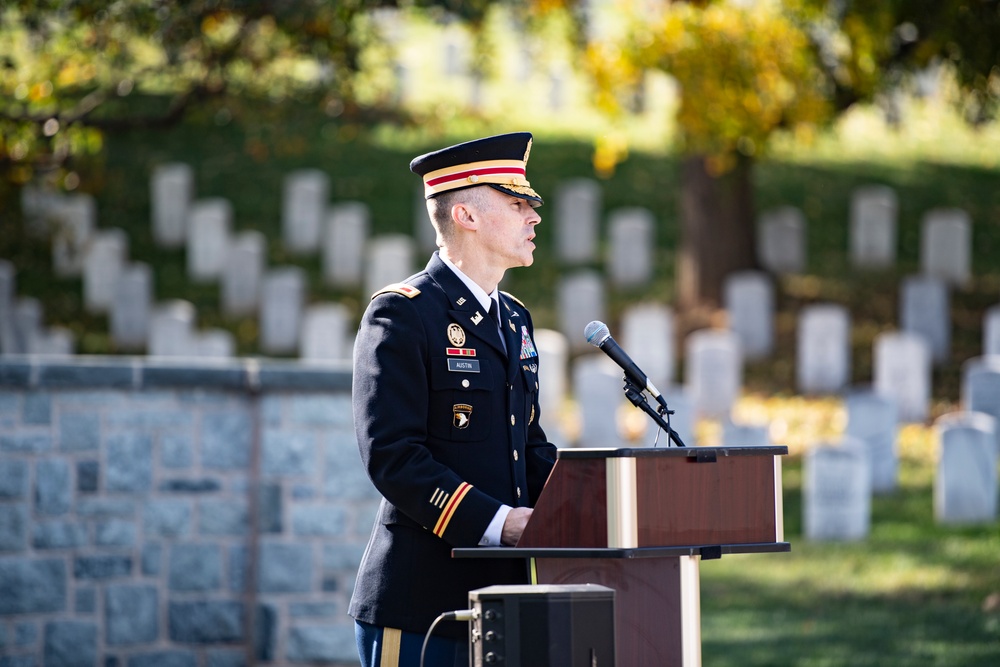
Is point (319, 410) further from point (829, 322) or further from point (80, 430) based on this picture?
point (829, 322)

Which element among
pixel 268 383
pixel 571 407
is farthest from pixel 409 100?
pixel 268 383

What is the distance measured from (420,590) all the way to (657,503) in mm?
727

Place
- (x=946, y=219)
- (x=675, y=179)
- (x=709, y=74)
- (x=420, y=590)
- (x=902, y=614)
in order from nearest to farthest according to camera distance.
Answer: (x=420, y=590), (x=902, y=614), (x=709, y=74), (x=946, y=219), (x=675, y=179)

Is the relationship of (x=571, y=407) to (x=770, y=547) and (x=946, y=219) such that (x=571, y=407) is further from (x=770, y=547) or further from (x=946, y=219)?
(x=770, y=547)

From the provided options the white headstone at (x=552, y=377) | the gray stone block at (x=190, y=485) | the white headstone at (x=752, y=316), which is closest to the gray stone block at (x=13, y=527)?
the gray stone block at (x=190, y=485)

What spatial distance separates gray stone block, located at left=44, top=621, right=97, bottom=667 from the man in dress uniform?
374 cm

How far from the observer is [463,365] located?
135 inches

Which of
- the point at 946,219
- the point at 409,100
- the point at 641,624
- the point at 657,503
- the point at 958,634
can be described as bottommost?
the point at 958,634

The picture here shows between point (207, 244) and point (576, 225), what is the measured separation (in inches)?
193

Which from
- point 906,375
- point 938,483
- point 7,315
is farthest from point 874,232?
point 7,315

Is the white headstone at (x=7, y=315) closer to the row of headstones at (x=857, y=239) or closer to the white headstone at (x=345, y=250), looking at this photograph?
the white headstone at (x=345, y=250)

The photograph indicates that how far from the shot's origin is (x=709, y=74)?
12109mm

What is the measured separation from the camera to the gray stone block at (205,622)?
6824mm

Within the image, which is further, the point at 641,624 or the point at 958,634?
the point at 958,634
